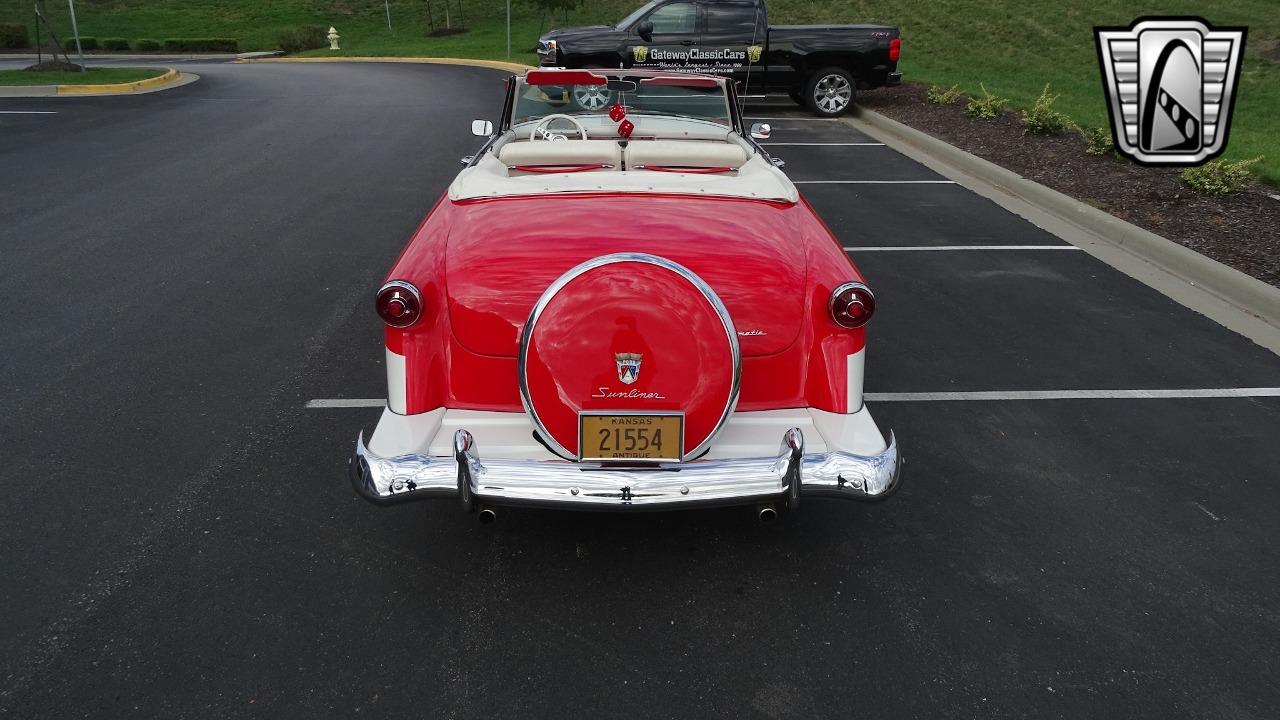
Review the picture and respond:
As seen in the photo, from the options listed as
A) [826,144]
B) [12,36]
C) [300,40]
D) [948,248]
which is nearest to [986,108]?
[826,144]

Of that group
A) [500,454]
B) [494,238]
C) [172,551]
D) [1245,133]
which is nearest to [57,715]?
[172,551]

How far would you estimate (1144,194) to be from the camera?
878 cm

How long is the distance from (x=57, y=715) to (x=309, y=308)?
3708 millimetres

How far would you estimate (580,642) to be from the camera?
3.00m

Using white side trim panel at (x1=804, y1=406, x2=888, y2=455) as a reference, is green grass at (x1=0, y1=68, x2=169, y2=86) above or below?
above

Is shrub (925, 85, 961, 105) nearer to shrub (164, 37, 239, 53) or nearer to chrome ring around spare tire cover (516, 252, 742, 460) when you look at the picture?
chrome ring around spare tire cover (516, 252, 742, 460)

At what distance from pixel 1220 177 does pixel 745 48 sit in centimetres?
885

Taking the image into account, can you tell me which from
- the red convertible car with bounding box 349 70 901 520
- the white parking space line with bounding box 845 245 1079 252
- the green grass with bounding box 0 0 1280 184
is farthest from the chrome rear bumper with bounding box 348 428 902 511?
the green grass with bounding box 0 0 1280 184

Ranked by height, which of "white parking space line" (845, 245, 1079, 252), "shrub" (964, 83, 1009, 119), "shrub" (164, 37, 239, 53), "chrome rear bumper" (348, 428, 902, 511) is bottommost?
"white parking space line" (845, 245, 1079, 252)

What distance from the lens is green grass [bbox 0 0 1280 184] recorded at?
58.6 feet

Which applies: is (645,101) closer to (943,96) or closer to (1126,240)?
(1126,240)

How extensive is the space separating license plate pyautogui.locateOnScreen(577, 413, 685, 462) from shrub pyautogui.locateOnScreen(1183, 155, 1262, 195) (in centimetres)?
771

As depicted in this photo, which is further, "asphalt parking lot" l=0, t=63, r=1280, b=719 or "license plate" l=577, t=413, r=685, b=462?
"license plate" l=577, t=413, r=685, b=462

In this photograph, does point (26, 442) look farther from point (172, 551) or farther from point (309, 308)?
point (309, 308)
